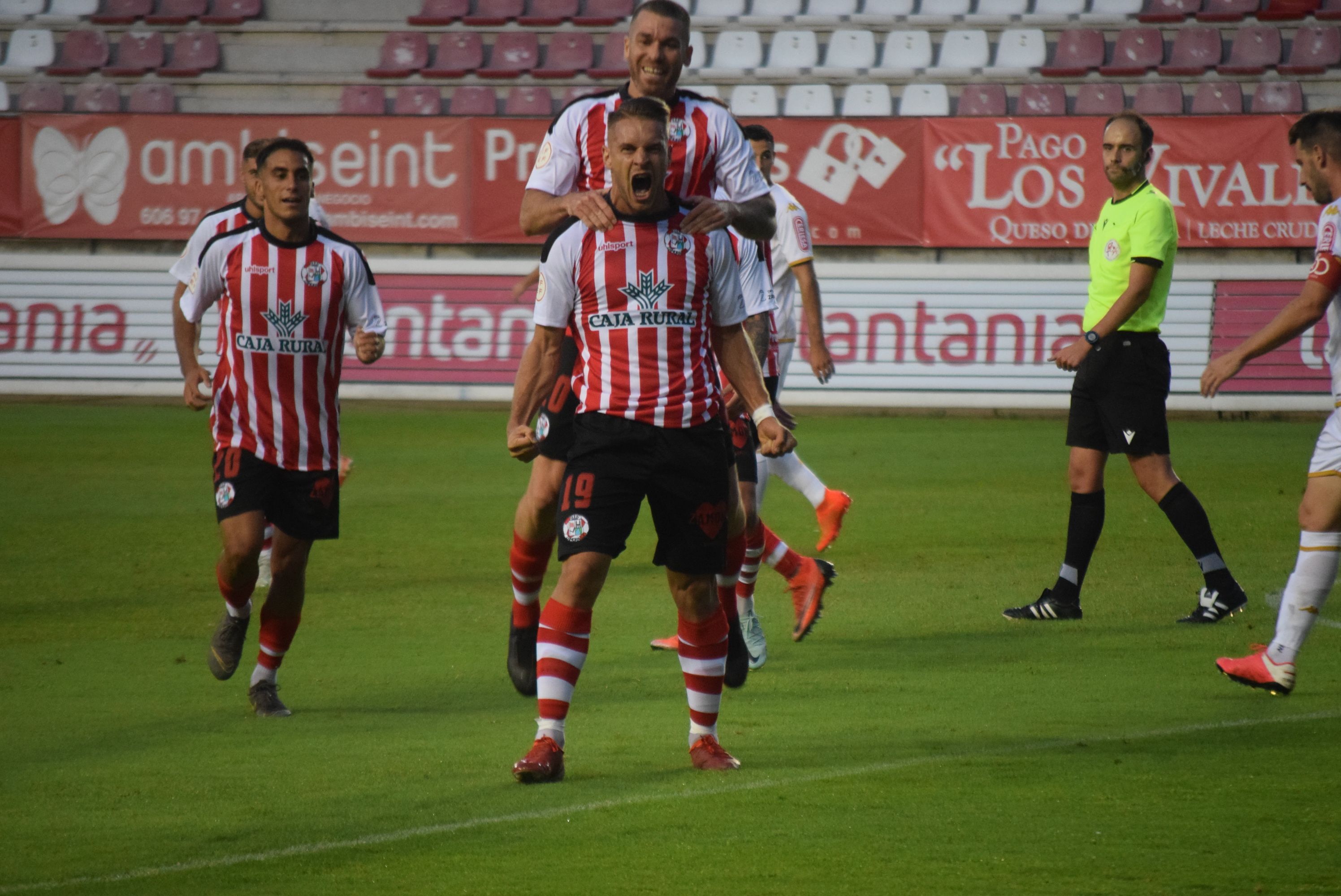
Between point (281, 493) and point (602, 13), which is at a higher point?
point (602, 13)

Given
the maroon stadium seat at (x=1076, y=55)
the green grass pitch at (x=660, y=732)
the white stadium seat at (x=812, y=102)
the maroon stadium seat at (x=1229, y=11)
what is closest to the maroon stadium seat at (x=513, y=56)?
the white stadium seat at (x=812, y=102)

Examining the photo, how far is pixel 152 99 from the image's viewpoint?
21.8 meters

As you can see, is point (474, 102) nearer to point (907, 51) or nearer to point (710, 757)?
point (907, 51)

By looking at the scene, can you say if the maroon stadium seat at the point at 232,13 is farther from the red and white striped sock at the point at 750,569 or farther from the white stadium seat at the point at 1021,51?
the red and white striped sock at the point at 750,569

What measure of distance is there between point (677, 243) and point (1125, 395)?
→ 3.62 metres

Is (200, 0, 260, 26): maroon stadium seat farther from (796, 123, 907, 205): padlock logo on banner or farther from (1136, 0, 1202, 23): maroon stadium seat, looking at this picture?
(1136, 0, 1202, 23): maroon stadium seat

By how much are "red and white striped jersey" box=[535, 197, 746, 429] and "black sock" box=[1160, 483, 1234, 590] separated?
3.65 meters

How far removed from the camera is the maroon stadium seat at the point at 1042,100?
20312 millimetres

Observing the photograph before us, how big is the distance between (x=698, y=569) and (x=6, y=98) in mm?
20522

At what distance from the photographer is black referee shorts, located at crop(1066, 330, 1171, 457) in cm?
754

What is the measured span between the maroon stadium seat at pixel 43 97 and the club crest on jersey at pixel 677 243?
19.4 m

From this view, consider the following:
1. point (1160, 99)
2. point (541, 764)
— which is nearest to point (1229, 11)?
point (1160, 99)

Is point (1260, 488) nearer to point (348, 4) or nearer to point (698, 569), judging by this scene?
point (698, 569)

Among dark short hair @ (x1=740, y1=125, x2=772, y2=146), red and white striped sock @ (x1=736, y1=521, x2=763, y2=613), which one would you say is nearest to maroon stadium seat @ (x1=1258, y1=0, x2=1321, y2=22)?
dark short hair @ (x1=740, y1=125, x2=772, y2=146)
